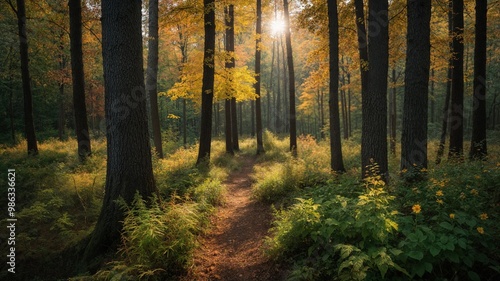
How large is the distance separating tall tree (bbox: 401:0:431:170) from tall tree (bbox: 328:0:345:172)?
8.65 ft

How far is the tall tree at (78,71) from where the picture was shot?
33.9ft

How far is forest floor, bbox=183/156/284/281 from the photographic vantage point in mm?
4219

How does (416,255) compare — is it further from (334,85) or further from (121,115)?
(334,85)

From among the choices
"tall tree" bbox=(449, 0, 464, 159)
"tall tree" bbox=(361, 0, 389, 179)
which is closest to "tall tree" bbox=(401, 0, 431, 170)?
"tall tree" bbox=(361, 0, 389, 179)

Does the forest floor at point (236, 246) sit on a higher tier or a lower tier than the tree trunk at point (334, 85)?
lower

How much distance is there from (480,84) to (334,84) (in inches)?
223

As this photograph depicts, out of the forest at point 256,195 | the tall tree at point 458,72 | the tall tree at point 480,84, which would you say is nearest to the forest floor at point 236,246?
the forest at point 256,195

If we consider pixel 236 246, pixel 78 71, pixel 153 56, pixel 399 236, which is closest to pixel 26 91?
pixel 78 71

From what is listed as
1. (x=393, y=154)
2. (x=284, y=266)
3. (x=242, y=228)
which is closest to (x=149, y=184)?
Result: (x=242, y=228)

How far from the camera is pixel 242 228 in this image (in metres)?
6.29

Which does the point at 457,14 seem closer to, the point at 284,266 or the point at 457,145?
the point at 457,145

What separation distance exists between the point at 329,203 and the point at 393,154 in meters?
12.3

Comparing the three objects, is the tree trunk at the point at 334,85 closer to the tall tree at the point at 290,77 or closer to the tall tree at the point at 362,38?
the tall tree at the point at 362,38

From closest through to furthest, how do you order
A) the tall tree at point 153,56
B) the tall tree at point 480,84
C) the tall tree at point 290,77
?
the tall tree at point 480,84
the tall tree at point 153,56
the tall tree at point 290,77
